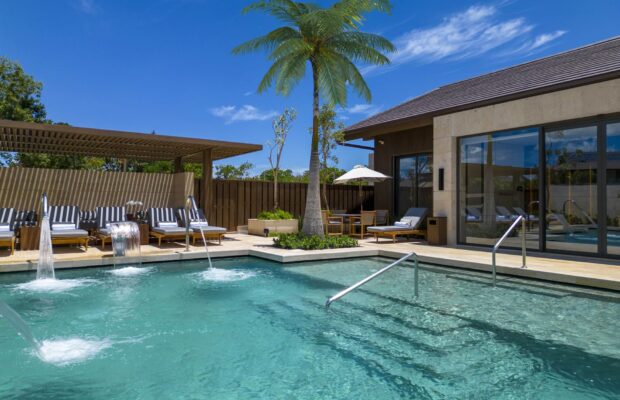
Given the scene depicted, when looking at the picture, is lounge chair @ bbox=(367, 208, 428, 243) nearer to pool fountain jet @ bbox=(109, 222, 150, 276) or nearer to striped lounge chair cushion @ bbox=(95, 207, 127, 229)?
pool fountain jet @ bbox=(109, 222, 150, 276)

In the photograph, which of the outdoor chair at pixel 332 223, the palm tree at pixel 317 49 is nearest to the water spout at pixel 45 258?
the palm tree at pixel 317 49

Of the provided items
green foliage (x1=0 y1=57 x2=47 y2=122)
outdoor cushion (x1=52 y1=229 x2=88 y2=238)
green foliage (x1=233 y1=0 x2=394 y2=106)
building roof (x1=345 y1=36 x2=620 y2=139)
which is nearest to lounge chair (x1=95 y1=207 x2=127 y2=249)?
outdoor cushion (x1=52 y1=229 x2=88 y2=238)

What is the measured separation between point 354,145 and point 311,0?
23.6 feet

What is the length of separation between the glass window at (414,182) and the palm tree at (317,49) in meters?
4.25

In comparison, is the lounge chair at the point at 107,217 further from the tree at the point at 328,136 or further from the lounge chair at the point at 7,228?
the tree at the point at 328,136

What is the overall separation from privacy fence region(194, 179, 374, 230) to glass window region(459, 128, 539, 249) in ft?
23.8

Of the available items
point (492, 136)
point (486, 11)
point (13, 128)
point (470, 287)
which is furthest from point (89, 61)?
point (470, 287)

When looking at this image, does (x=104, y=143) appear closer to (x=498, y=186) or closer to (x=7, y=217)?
(x=7, y=217)

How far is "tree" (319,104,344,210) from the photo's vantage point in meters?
17.0

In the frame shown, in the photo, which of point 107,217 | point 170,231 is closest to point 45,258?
point 170,231

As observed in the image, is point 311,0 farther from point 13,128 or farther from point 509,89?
point 13,128

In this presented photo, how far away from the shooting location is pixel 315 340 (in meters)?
4.62

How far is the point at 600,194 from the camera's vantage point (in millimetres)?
8680

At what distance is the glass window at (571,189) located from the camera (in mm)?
8875
